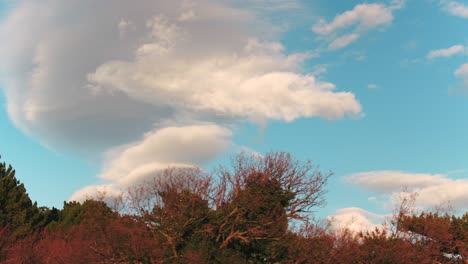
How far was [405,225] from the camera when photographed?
3978cm

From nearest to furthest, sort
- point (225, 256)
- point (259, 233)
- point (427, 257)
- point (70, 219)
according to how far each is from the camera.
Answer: point (225, 256), point (259, 233), point (427, 257), point (70, 219)

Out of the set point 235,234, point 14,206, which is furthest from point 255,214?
point 14,206

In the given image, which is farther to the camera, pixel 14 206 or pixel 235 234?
pixel 14 206

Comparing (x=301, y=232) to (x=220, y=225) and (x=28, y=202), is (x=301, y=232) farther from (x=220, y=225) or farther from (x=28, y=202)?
(x=28, y=202)

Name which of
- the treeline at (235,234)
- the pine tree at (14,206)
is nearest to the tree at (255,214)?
the treeline at (235,234)

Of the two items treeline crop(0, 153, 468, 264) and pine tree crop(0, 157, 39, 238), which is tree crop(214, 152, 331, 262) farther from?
pine tree crop(0, 157, 39, 238)

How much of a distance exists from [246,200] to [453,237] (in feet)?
65.2

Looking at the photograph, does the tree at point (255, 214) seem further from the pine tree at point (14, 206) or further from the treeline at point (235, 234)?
the pine tree at point (14, 206)

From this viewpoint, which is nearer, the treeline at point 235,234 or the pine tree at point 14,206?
the treeline at point 235,234

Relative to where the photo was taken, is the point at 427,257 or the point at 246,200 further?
the point at 427,257

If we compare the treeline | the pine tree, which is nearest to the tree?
the treeline

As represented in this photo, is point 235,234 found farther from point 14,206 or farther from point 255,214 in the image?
point 14,206

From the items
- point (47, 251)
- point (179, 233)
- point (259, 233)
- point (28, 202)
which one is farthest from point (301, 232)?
point (28, 202)

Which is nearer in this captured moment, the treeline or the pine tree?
the treeline
